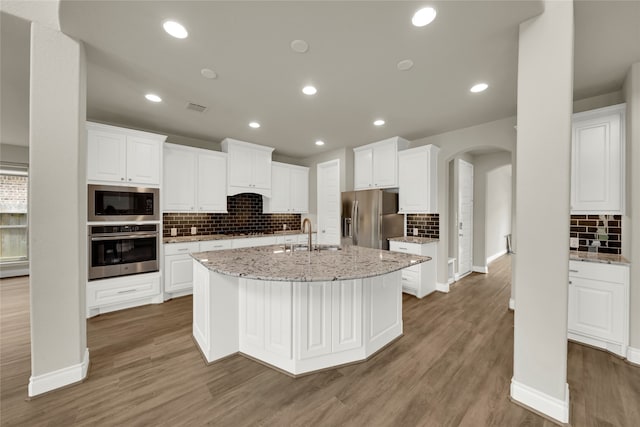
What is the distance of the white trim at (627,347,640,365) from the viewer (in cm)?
215

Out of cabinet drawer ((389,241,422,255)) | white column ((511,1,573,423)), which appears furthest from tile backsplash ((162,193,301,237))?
white column ((511,1,573,423))

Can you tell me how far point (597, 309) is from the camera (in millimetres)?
2375

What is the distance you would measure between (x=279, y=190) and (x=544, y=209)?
4512mm

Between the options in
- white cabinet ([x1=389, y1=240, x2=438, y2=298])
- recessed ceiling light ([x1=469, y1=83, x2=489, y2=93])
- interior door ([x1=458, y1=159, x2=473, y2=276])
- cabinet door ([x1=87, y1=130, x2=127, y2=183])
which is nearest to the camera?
recessed ceiling light ([x1=469, y1=83, x2=489, y2=93])

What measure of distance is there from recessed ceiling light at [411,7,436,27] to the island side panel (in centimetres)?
246

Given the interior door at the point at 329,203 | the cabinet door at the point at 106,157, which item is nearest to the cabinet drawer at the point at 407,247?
the interior door at the point at 329,203

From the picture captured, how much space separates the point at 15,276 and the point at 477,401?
820cm

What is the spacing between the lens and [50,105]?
1.82m

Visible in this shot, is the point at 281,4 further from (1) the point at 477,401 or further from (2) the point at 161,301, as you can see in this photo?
(2) the point at 161,301

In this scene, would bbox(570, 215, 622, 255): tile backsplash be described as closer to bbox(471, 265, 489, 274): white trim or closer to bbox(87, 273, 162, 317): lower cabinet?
bbox(471, 265, 489, 274): white trim

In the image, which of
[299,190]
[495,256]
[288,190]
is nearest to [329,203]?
[299,190]

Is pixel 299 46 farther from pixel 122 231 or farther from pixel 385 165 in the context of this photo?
pixel 122 231

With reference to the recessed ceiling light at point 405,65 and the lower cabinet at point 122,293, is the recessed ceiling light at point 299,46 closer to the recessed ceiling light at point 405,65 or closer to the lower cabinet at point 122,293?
the recessed ceiling light at point 405,65

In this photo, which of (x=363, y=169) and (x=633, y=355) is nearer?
(x=633, y=355)
